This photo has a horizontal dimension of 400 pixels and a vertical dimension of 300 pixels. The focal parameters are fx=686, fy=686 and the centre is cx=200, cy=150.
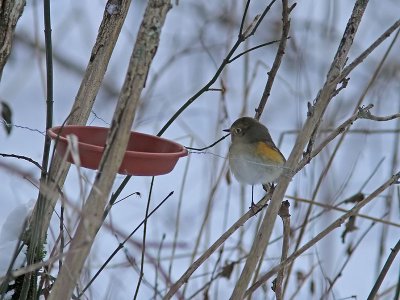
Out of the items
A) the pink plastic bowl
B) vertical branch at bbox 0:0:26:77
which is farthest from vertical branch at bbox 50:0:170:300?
vertical branch at bbox 0:0:26:77

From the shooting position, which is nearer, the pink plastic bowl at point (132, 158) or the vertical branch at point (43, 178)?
the pink plastic bowl at point (132, 158)

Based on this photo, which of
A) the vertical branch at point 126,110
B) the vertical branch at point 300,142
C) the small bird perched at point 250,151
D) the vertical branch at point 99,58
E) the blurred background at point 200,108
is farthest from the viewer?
the blurred background at point 200,108

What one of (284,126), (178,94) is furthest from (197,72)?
(284,126)

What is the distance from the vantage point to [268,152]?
71.7 inches

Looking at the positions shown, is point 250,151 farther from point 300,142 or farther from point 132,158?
point 132,158

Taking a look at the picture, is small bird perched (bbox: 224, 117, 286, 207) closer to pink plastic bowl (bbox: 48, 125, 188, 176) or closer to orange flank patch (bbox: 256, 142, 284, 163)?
orange flank patch (bbox: 256, 142, 284, 163)

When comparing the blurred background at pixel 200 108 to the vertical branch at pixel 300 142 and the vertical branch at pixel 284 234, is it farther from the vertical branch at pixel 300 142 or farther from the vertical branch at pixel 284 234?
the vertical branch at pixel 300 142

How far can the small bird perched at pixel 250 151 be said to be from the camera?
176 cm

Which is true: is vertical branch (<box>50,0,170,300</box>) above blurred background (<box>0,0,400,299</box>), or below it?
below

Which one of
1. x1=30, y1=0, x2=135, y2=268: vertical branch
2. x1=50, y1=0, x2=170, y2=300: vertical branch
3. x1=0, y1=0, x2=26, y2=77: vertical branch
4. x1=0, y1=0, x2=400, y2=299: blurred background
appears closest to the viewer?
x1=50, y1=0, x2=170, y2=300: vertical branch

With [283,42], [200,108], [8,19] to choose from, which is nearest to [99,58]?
[8,19]

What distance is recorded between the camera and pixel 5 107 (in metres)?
1.65

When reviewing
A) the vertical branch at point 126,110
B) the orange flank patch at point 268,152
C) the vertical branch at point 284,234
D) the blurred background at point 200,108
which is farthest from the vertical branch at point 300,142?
the blurred background at point 200,108

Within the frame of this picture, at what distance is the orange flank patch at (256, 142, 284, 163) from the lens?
71.5 inches
